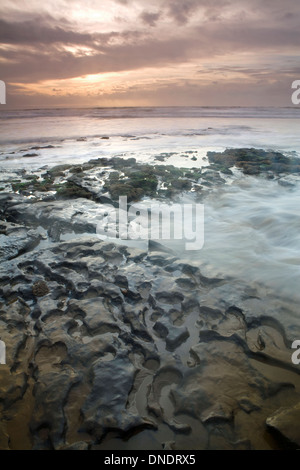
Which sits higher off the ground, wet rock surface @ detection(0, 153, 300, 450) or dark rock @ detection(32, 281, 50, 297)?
dark rock @ detection(32, 281, 50, 297)

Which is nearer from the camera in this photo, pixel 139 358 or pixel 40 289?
pixel 139 358

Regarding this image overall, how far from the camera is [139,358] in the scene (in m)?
2.42

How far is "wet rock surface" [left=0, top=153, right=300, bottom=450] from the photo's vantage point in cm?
187

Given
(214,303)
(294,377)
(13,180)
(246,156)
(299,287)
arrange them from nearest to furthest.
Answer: (294,377)
(214,303)
(299,287)
(13,180)
(246,156)

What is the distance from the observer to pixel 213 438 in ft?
6.00

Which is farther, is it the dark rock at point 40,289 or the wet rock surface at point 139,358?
the dark rock at point 40,289

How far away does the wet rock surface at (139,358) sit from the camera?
1.87 metres

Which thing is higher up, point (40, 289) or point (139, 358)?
point (40, 289)

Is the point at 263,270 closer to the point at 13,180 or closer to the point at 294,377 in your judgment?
the point at 294,377

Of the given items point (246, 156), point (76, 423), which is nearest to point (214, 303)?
point (76, 423)

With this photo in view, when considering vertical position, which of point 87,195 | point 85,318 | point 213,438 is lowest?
point 213,438

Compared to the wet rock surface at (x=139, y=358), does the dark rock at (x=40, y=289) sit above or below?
above

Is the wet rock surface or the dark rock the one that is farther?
the dark rock

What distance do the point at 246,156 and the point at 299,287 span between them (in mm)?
8908
